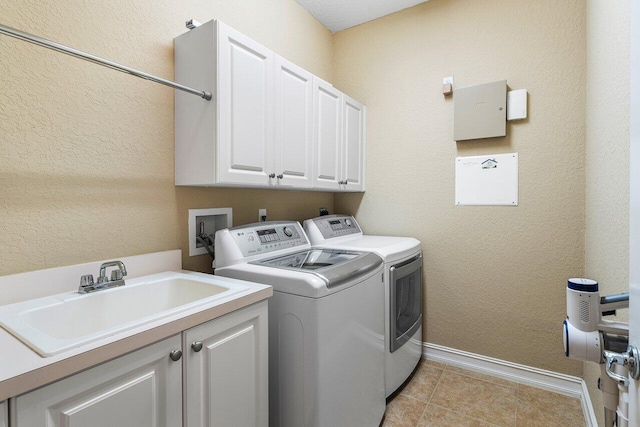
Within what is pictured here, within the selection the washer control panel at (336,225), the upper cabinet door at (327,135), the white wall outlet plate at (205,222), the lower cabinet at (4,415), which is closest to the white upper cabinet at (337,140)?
the upper cabinet door at (327,135)

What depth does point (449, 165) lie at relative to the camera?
2350 mm

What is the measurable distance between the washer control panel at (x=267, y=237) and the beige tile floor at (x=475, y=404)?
116 centimetres

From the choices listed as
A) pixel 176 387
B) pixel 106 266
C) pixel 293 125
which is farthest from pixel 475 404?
pixel 106 266

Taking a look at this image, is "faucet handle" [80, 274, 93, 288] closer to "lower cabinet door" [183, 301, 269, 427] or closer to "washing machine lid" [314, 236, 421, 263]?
"lower cabinet door" [183, 301, 269, 427]

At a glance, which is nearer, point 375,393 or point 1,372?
point 1,372

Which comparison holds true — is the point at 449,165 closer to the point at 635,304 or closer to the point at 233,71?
the point at 233,71

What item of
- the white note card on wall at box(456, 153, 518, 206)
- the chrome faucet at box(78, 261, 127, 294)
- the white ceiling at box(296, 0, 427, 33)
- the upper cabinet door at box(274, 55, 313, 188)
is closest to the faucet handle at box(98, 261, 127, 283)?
the chrome faucet at box(78, 261, 127, 294)

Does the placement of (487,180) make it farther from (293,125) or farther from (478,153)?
(293,125)

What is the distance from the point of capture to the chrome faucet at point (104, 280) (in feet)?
3.86

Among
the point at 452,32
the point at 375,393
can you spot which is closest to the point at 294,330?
the point at 375,393

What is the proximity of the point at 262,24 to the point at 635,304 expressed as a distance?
230 cm

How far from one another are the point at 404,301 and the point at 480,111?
140 centimetres

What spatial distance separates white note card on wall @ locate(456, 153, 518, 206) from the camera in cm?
214

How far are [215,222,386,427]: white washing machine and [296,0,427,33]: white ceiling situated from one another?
76.3 inches
